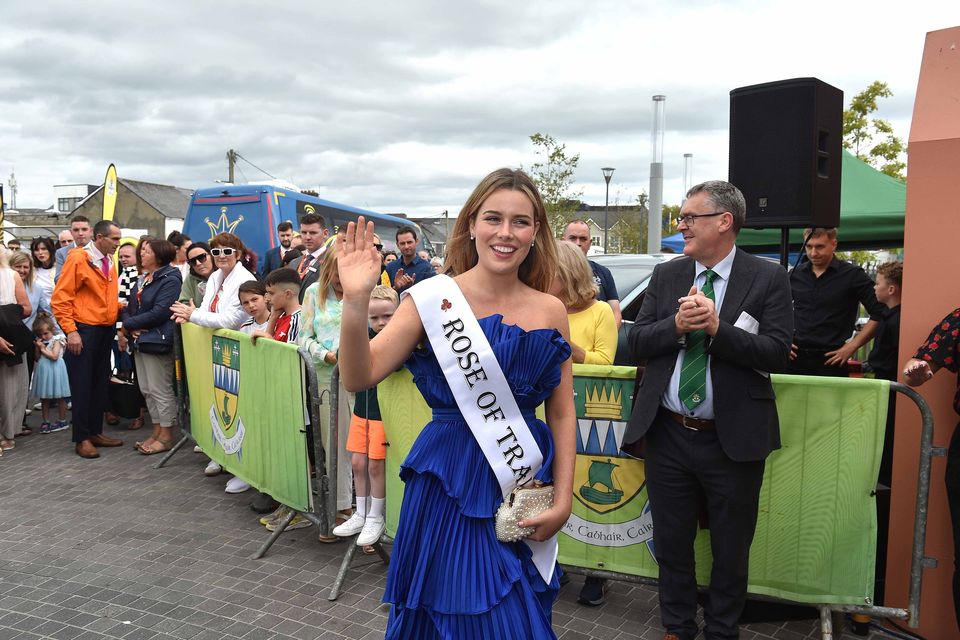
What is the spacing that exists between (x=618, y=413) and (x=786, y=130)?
226 cm

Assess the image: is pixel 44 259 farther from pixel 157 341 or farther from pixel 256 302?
pixel 256 302

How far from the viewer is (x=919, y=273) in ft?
12.6

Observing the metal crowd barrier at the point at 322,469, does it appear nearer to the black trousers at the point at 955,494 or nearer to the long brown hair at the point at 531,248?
the long brown hair at the point at 531,248

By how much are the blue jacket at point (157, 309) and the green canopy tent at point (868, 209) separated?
5685 mm

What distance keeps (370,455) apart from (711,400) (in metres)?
2.05

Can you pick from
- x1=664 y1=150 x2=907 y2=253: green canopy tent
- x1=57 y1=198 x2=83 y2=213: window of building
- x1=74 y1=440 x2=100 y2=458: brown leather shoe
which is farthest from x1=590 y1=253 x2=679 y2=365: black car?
x1=57 y1=198 x2=83 y2=213: window of building

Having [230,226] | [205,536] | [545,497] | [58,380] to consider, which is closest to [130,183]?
[230,226]

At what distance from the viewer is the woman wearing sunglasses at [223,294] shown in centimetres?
617

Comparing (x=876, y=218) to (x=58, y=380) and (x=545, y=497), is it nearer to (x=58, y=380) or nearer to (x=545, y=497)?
(x=545, y=497)

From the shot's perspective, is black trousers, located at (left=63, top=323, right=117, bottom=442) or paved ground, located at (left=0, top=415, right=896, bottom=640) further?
black trousers, located at (left=63, top=323, right=117, bottom=442)

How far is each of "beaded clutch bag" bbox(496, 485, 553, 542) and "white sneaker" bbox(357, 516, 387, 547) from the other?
2495 millimetres

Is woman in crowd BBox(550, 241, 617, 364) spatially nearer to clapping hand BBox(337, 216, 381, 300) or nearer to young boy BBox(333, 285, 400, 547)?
young boy BBox(333, 285, 400, 547)

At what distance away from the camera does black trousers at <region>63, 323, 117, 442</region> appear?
735 cm

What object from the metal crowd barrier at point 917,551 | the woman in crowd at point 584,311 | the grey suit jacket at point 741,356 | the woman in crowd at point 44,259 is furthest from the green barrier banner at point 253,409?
the woman in crowd at point 44,259
